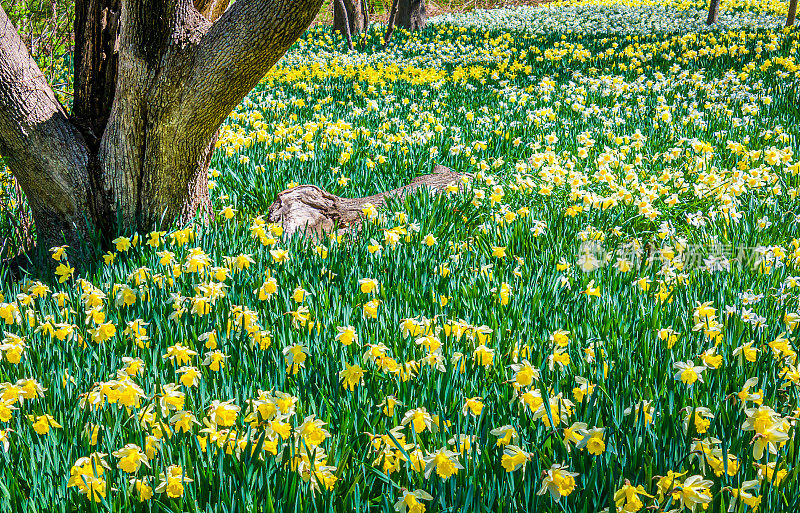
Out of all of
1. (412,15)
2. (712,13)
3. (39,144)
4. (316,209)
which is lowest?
(316,209)

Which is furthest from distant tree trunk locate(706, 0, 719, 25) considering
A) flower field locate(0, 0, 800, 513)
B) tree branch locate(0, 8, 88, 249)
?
tree branch locate(0, 8, 88, 249)

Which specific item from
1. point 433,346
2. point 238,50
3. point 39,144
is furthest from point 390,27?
point 39,144

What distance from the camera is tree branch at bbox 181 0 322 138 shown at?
2.89 meters

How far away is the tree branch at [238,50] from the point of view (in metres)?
2.89

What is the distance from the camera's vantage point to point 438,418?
1740 mm

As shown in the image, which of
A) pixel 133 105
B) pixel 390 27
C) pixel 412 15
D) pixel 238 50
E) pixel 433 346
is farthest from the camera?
pixel 412 15

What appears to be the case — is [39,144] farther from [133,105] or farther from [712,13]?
[712,13]

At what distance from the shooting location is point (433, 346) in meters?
1.96

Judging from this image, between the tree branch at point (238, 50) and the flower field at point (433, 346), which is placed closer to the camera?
the flower field at point (433, 346)

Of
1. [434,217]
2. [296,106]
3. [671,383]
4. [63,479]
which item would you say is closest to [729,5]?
[296,106]

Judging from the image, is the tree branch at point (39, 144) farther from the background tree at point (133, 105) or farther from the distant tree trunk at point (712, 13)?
the distant tree trunk at point (712, 13)

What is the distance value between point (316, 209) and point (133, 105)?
3.89 feet

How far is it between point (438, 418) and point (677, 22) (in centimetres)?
1565

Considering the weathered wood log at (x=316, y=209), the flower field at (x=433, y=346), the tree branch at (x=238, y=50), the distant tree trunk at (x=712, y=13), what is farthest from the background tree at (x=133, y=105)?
the distant tree trunk at (x=712, y=13)
